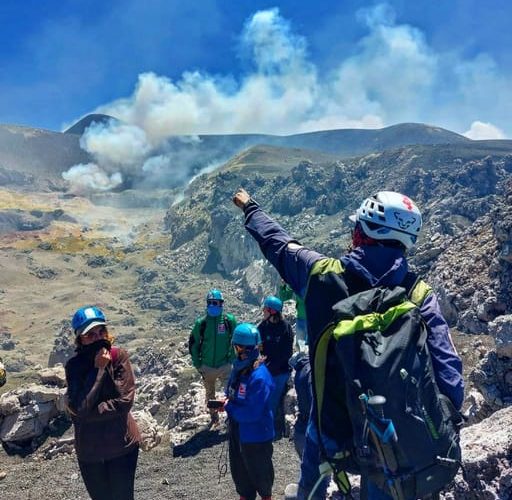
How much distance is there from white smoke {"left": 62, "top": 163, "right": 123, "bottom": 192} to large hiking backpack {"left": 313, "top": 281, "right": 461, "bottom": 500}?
132146 millimetres

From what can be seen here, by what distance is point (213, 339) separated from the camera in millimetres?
7957

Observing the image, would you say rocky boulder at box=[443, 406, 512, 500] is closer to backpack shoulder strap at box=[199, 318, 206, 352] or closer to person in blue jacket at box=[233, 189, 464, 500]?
person in blue jacket at box=[233, 189, 464, 500]

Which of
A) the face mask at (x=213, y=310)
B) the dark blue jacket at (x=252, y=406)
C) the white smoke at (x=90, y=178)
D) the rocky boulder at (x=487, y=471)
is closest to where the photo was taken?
the rocky boulder at (x=487, y=471)

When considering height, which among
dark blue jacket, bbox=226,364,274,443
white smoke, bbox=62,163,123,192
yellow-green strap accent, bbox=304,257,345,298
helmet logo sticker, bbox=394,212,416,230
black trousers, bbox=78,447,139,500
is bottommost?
black trousers, bbox=78,447,139,500

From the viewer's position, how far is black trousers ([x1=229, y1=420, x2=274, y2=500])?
4676 millimetres

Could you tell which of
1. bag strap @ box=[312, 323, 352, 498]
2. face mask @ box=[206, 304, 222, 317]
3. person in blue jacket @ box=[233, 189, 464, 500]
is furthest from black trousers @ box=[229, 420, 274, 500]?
face mask @ box=[206, 304, 222, 317]

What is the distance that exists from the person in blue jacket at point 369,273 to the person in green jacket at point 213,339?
515 centimetres

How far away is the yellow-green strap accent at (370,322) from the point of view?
87.3 inches

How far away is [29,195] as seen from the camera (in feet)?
379

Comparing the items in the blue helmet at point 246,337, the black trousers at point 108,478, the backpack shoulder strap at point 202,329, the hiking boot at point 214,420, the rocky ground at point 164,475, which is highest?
the blue helmet at point 246,337

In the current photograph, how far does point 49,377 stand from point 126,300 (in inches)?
1555

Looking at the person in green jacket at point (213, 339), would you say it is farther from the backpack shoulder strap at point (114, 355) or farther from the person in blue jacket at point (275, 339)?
the backpack shoulder strap at point (114, 355)

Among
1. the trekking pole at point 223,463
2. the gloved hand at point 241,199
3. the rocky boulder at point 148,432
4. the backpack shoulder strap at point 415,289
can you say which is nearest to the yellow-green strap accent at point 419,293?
the backpack shoulder strap at point 415,289

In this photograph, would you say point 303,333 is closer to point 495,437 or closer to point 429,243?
point 495,437
